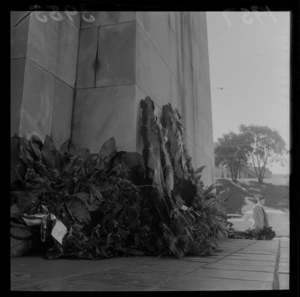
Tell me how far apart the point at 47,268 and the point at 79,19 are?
351 cm

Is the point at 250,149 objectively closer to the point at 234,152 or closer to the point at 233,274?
the point at 234,152

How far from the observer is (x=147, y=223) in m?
3.27

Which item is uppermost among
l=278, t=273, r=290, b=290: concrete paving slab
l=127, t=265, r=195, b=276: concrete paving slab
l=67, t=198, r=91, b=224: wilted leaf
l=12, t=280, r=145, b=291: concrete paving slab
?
l=67, t=198, r=91, b=224: wilted leaf

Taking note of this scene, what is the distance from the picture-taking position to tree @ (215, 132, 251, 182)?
701 cm

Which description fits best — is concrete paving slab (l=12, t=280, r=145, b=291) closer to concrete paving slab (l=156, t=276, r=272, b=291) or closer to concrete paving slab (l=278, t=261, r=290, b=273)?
concrete paving slab (l=156, t=276, r=272, b=291)

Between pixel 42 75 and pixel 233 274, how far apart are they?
2.82 meters

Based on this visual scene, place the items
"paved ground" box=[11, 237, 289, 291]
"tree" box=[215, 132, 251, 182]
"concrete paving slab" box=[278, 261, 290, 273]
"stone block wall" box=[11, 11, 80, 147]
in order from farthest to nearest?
"tree" box=[215, 132, 251, 182]
"stone block wall" box=[11, 11, 80, 147]
"concrete paving slab" box=[278, 261, 290, 273]
"paved ground" box=[11, 237, 289, 291]

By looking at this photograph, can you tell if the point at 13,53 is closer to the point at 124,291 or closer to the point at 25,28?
the point at 25,28

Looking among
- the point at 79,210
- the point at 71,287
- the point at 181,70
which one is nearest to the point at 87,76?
the point at 79,210

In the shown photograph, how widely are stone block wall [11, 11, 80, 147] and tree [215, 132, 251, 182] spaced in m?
3.91

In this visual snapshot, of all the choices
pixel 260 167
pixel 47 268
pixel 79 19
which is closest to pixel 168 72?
pixel 79 19

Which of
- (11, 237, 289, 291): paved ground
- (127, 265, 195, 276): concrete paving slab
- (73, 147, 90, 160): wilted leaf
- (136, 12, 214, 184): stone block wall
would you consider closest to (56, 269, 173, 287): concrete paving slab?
(11, 237, 289, 291): paved ground

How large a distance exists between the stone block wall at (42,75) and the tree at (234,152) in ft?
12.8
